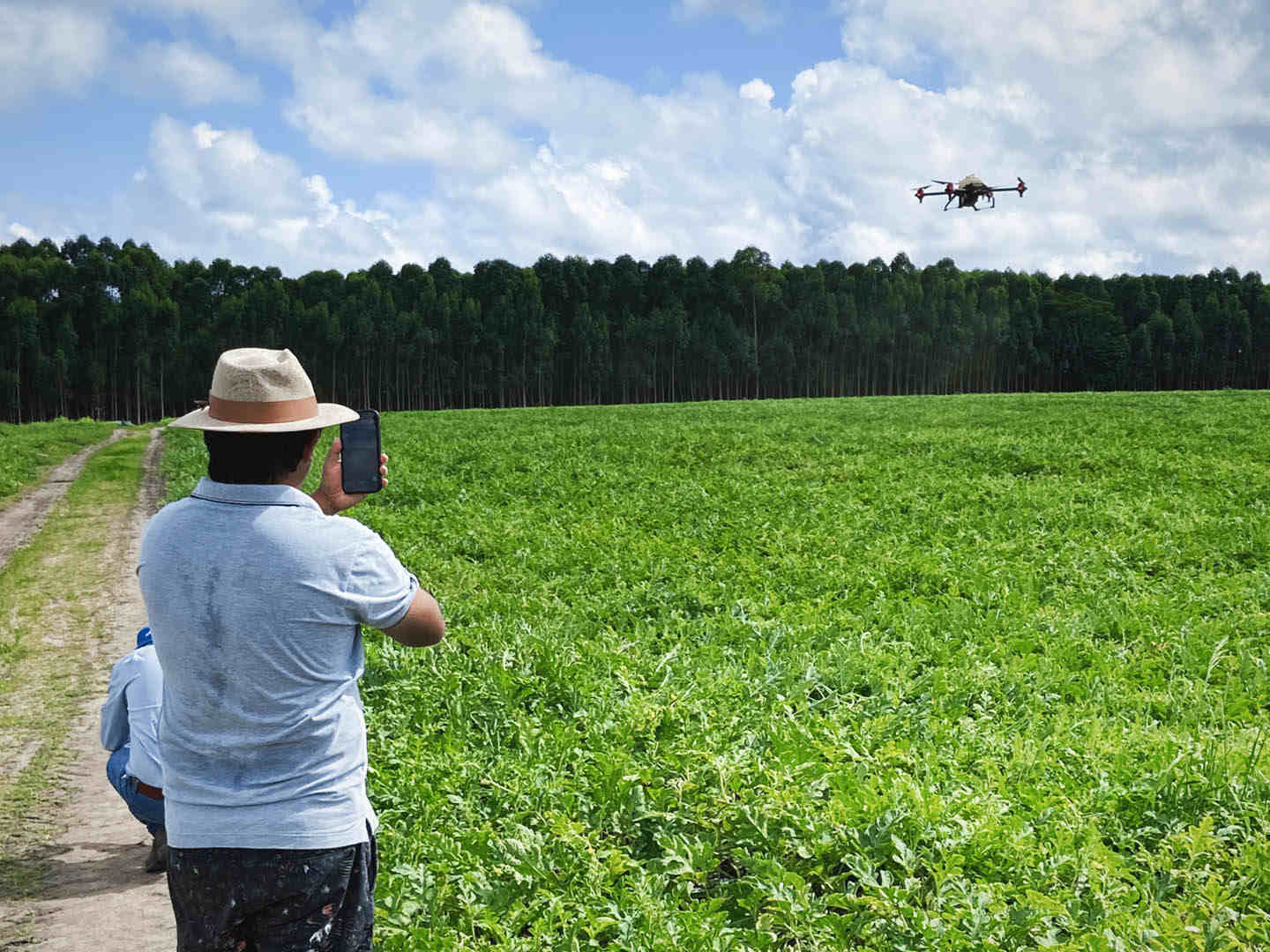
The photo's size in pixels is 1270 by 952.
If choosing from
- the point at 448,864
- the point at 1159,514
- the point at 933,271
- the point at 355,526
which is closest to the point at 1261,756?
the point at 448,864

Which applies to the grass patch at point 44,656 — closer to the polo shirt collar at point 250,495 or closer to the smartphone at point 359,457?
the smartphone at point 359,457

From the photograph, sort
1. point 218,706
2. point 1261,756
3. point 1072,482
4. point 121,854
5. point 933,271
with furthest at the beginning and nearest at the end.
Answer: point 933,271 < point 1072,482 < point 1261,756 < point 121,854 < point 218,706

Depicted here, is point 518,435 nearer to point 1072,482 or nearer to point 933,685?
point 1072,482

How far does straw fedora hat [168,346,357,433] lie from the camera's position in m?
2.51

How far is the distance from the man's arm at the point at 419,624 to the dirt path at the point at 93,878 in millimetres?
2779

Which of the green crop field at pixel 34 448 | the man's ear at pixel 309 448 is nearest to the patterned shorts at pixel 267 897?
the man's ear at pixel 309 448

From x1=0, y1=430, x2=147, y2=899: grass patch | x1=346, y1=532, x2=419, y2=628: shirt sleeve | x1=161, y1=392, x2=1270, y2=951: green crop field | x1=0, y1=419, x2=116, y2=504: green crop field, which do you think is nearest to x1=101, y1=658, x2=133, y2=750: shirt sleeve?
x1=0, y1=430, x2=147, y2=899: grass patch

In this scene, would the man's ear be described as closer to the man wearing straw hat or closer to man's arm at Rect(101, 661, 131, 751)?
the man wearing straw hat

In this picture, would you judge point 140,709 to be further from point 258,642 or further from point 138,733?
point 258,642

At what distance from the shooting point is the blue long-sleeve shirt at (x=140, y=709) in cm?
461

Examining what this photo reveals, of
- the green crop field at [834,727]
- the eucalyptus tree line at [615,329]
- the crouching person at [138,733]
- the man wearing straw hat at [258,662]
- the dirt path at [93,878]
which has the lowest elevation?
the dirt path at [93,878]

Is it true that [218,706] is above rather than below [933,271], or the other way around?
below

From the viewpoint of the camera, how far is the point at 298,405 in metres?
2.58

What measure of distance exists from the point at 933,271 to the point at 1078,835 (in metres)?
102
